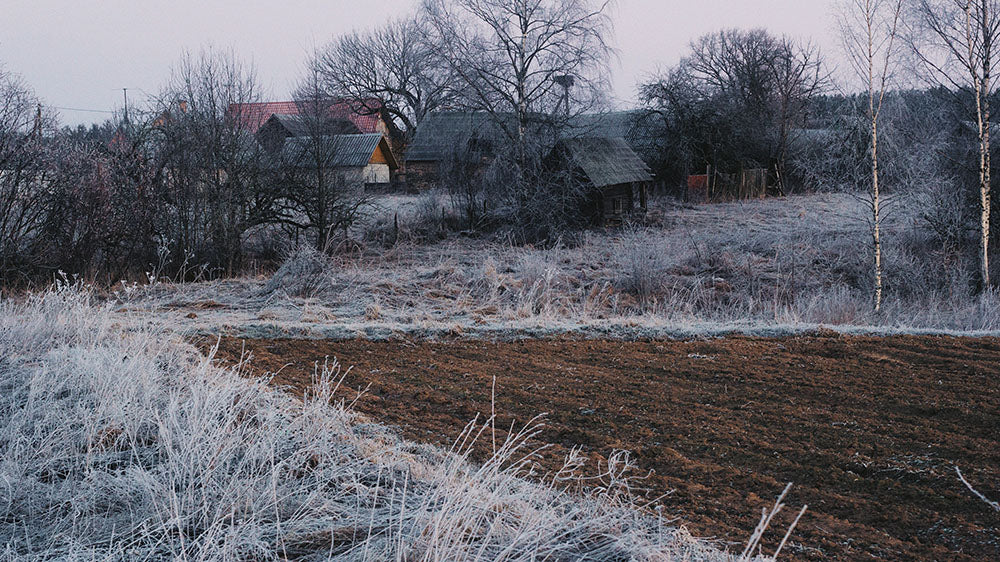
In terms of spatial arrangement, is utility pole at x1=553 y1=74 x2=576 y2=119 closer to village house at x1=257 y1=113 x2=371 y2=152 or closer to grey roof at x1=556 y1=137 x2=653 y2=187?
grey roof at x1=556 y1=137 x2=653 y2=187

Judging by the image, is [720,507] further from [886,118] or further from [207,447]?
[886,118]

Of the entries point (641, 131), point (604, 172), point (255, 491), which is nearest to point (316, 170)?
point (604, 172)

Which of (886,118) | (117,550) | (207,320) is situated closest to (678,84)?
(886,118)

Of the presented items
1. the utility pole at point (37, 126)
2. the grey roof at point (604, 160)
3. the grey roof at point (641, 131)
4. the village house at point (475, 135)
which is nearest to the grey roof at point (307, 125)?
the village house at point (475, 135)

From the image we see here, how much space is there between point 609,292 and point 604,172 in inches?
432

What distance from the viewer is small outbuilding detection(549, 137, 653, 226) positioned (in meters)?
22.2

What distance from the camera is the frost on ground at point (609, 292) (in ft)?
29.7

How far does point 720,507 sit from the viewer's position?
3.86m

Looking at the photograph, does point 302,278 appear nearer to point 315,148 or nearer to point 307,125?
point 315,148

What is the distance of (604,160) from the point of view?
2402 centimetres

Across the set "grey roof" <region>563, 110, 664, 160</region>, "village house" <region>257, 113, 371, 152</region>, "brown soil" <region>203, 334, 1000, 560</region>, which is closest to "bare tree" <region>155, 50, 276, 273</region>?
"village house" <region>257, 113, 371, 152</region>

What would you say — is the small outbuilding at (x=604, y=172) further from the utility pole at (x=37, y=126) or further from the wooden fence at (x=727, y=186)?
the utility pole at (x=37, y=126)

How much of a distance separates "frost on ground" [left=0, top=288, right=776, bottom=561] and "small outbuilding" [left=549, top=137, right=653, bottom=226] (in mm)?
17828

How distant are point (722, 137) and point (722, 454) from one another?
3191cm
